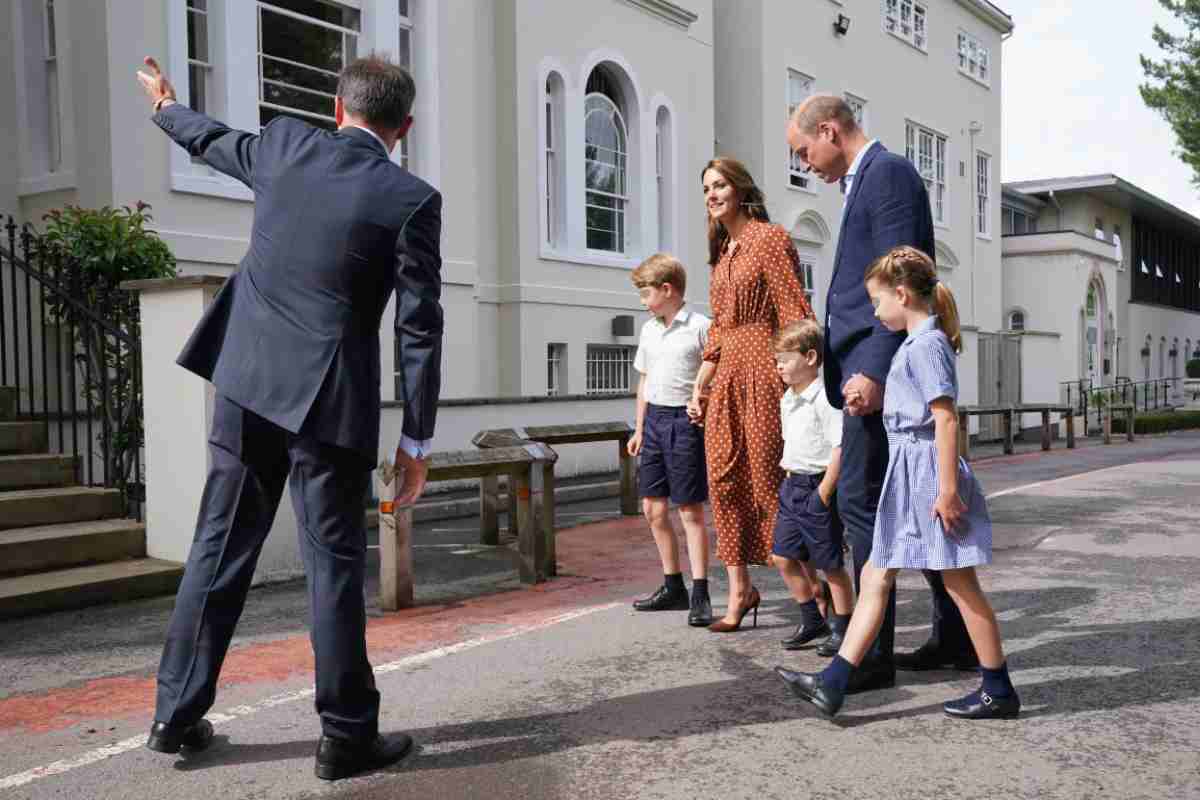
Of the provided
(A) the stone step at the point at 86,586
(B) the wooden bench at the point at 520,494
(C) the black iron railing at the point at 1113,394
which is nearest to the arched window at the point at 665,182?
(B) the wooden bench at the point at 520,494

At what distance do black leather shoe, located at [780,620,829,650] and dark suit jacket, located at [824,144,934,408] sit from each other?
1262 mm

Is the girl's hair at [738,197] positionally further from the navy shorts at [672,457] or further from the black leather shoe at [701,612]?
the black leather shoe at [701,612]

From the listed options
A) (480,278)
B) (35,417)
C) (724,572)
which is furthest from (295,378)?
(480,278)

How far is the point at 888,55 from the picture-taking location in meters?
25.9

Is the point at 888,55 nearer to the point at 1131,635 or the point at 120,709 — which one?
the point at 1131,635

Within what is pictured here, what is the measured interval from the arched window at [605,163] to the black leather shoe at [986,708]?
13363 millimetres

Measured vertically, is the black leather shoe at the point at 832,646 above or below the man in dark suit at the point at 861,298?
below

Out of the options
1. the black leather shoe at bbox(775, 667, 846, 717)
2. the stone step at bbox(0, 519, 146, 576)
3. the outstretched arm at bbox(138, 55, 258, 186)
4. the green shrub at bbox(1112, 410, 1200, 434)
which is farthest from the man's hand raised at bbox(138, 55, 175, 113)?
the green shrub at bbox(1112, 410, 1200, 434)

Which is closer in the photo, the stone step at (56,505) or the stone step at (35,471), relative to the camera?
the stone step at (56,505)

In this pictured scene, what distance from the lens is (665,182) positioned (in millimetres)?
18406

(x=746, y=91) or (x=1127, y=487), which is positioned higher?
(x=746, y=91)

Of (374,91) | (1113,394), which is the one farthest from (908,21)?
(374,91)

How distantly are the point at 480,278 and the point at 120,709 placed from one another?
11.4 m

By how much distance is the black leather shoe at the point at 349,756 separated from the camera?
356 centimetres
